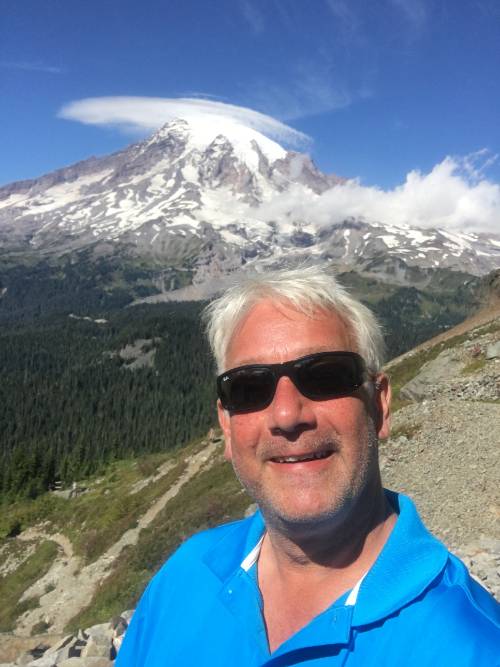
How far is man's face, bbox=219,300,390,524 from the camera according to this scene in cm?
292

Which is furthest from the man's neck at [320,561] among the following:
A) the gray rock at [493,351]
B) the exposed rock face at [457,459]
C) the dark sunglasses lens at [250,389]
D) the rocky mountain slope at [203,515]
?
the gray rock at [493,351]

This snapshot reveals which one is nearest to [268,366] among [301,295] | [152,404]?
[301,295]

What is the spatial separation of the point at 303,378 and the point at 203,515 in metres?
21.4

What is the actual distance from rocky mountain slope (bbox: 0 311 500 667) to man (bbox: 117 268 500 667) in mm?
9281

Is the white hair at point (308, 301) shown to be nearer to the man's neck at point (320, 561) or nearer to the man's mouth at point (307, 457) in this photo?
the man's mouth at point (307, 457)

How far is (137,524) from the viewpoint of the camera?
104 ft

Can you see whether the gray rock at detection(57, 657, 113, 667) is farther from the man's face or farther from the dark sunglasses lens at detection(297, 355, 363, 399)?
the dark sunglasses lens at detection(297, 355, 363, 399)

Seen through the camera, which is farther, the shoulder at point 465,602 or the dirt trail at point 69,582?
the dirt trail at point 69,582

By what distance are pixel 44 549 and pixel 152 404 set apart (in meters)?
126

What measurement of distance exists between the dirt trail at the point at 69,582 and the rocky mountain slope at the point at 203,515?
0.10 metres

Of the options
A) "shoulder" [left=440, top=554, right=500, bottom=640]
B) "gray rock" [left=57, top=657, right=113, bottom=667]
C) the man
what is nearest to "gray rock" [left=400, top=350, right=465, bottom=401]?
"gray rock" [left=57, top=657, right=113, bottom=667]

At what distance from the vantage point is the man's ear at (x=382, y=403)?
11.2 feet

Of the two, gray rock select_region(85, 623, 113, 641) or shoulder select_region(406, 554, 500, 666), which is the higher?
shoulder select_region(406, 554, 500, 666)

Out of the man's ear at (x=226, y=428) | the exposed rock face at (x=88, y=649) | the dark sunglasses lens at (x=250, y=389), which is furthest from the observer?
the exposed rock face at (x=88, y=649)
